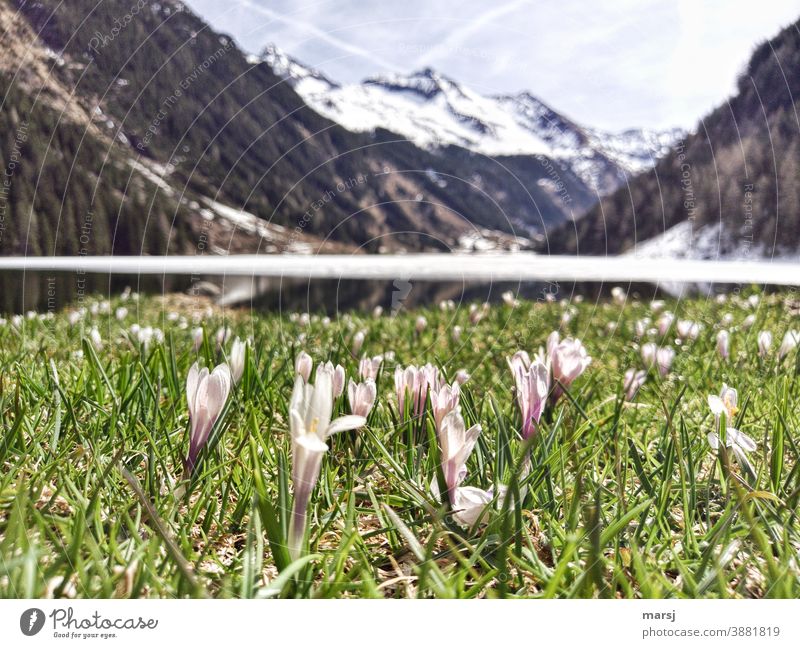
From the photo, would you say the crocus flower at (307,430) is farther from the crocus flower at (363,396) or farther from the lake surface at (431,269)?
the lake surface at (431,269)

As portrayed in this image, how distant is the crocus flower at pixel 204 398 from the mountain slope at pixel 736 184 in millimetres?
1510

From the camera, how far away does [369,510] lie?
139 cm

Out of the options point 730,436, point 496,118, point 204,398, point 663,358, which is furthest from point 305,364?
point 496,118

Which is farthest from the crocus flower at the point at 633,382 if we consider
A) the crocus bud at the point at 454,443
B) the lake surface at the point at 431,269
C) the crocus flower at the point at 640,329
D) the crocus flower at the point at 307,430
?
the crocus flower at the point at 307,430

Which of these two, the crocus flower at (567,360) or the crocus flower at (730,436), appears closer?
the crocus flower at (730,436)

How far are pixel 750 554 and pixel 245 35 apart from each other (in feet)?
7.28

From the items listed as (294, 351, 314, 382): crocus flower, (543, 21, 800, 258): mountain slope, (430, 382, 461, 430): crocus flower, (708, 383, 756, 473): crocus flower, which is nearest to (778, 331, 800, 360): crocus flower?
(543, 21, 800, 258): mountain slope

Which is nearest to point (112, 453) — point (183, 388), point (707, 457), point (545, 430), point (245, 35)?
point (183, 388)

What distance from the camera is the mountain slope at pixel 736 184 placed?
2.75 metres

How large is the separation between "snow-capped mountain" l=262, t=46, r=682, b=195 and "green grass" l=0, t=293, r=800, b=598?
1.25 m

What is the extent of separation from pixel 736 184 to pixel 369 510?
1104 cm

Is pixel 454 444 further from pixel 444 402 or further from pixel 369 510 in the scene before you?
pixel 369 510
